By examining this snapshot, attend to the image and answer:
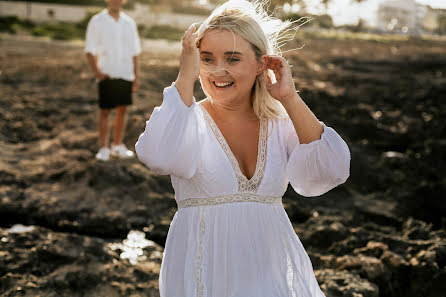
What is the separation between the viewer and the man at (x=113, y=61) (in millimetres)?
5289

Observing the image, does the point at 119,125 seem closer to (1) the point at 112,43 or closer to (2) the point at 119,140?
(2) the point at 119,140

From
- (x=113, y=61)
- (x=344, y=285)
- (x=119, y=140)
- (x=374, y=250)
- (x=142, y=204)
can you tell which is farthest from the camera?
(x=119, y=140)

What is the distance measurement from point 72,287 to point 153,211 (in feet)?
4.55

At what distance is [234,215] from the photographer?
1949 mm

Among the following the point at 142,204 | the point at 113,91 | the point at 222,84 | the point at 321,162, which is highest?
the point at 222,84

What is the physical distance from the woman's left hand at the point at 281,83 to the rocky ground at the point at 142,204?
175 cm

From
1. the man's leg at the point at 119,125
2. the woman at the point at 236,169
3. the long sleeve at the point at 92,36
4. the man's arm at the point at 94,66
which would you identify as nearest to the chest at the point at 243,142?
the woman at the point at 236,169

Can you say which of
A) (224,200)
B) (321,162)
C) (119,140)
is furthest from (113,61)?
(321,162)

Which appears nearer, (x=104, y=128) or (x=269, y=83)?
(x=269, y=83)

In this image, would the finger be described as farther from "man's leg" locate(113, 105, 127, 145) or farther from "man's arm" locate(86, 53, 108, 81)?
"man's leg" locate(113, 105, 127, 145)

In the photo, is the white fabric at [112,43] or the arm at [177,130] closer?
the arm at [177,130]

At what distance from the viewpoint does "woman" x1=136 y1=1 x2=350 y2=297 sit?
1855 millimetres

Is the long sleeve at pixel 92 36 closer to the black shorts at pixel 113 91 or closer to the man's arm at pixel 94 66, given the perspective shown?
the man's arm at pixel 94 66

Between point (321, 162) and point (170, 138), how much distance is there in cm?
59
